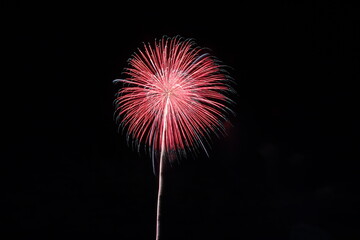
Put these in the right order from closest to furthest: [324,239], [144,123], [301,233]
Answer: [144,123], [301,233], [324,239]

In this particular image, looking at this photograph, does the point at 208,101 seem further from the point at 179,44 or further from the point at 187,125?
the point at 179,44

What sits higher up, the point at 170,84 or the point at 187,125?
the point at 170,84

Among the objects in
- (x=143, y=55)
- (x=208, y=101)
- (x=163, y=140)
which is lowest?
(x=163, y=140)

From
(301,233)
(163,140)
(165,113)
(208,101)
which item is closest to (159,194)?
(163,140)

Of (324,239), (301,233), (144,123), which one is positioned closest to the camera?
(144,123)

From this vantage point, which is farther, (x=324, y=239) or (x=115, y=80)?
(x=324, y=239)

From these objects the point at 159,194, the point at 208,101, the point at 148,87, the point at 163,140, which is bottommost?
the point at 159,194

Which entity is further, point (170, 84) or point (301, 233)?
point (301, 233)

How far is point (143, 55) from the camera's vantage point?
15.4 metres

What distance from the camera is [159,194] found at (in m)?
15.8

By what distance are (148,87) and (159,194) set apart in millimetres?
4673

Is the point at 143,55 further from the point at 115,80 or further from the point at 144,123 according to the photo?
the point at 144,123

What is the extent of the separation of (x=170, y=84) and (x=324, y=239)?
25.1 metres

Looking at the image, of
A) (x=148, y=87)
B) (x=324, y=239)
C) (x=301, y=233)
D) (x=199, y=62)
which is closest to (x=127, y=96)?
(x=148, y=87)
